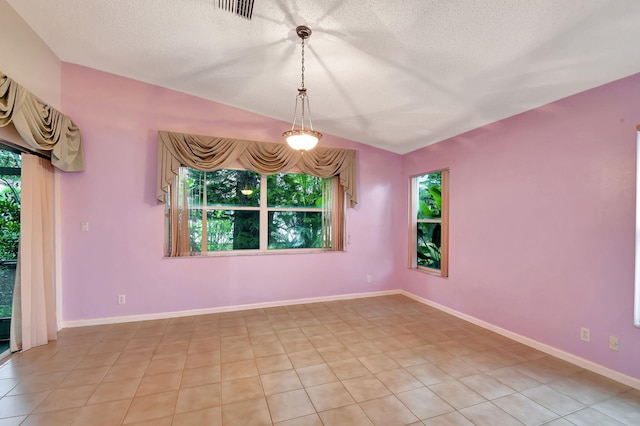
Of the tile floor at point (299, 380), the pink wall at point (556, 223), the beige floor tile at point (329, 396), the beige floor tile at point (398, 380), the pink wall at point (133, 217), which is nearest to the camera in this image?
the tile floor at point (299, 380)

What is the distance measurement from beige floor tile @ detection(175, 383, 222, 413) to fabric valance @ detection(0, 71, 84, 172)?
250 centimetres

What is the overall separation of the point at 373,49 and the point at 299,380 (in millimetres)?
2930

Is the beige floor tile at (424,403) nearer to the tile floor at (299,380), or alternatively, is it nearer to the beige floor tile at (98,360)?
the tile floor at (299,380)

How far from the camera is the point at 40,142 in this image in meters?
2.74

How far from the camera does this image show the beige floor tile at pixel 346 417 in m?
1.88

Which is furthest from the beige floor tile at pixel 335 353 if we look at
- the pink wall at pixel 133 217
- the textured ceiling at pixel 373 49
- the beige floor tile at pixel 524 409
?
the textured ceiling at pixel 373 49

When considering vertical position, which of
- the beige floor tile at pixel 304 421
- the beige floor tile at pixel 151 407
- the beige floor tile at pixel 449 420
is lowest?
the beige floor tile at pixel 449 420

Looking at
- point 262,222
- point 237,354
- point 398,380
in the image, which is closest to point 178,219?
point 262,222

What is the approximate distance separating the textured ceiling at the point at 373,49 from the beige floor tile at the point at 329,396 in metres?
2.86

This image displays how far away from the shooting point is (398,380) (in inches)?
93.7

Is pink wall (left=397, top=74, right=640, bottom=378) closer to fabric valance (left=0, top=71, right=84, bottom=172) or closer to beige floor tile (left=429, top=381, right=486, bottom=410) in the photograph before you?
beige floor tile (left=429, top=381, right=486, bottom=410)

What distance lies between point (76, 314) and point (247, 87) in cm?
352

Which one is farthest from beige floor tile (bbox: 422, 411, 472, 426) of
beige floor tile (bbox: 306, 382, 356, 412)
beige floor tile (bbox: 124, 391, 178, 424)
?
beige floor tile (bbox: 124, 391, 178, 424)

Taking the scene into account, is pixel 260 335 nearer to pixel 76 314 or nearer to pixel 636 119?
pixel 76 314
